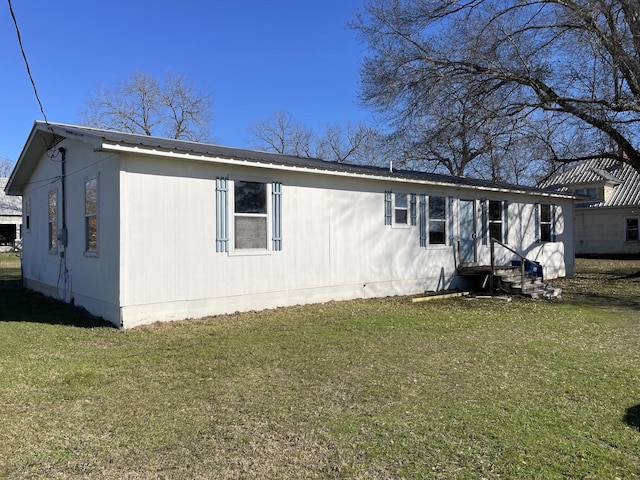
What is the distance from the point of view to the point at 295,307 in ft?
31.0

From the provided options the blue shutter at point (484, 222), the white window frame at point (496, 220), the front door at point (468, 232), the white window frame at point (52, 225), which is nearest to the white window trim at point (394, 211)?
the front door at point (468, 232)

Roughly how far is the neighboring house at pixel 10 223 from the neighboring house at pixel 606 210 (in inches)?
1351

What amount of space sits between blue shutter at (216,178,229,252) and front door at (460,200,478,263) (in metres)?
7.29

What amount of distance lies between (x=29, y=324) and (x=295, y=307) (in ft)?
15.4

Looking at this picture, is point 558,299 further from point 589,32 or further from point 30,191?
point 30,191

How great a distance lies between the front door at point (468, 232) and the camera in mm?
13148

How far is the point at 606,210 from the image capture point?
27422 millimetres

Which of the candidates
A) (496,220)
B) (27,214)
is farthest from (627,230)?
(27,214)

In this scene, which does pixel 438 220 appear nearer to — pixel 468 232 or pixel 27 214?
pixel 468 232

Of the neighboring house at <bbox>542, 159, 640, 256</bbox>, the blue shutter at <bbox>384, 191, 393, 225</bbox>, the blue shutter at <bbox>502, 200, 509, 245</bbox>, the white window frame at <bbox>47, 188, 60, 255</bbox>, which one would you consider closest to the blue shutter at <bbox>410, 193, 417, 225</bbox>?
the blue shutter at <bbox>384, 191, 393, 225</bbox>

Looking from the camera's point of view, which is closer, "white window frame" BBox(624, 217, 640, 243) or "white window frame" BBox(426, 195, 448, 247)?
"white window frame" BBox(426, 195, 448, 247)

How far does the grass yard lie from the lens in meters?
3.11

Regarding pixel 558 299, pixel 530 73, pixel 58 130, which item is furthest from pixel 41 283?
pixel 530 73

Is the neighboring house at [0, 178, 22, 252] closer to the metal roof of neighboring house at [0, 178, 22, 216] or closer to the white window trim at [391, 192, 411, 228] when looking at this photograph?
the metal roof of neighboring house at [0, 178, 22, 216]
